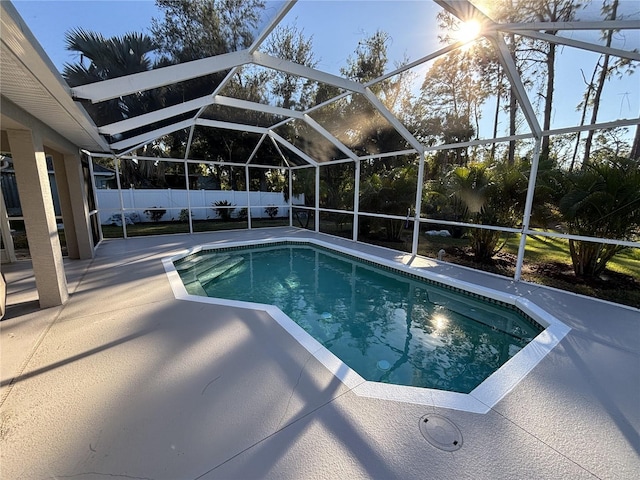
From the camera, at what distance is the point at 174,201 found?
14312mm

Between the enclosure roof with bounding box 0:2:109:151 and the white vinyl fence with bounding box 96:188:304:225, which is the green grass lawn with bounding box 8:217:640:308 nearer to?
the white vinyl fence with bounding box 96:188:304:225

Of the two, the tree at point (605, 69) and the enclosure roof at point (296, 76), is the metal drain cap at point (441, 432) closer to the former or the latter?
the enclosure roof at point (296, 76)

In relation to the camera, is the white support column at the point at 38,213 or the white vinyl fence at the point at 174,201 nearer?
the white support column at the point at 38,213

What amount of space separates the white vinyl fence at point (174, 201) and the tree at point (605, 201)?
10349mm

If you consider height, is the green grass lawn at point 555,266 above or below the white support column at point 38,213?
below

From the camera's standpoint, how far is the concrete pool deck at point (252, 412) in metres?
1.69

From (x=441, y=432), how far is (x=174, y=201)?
1532 cm

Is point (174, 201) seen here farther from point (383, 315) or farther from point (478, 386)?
point (478, 386)

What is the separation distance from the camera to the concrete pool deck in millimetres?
1690

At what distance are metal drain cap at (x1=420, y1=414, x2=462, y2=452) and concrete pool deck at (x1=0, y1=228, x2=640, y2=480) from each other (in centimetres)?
5

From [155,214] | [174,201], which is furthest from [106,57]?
[174,201]

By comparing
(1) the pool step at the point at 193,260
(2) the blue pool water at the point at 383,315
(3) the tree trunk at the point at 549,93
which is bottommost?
(2) the blue pool water at the point at 383,315

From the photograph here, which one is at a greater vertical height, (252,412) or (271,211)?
(271,211)

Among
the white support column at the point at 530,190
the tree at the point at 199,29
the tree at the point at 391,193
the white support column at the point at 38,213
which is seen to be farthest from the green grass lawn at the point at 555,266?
the white support column at the point at 38,213
